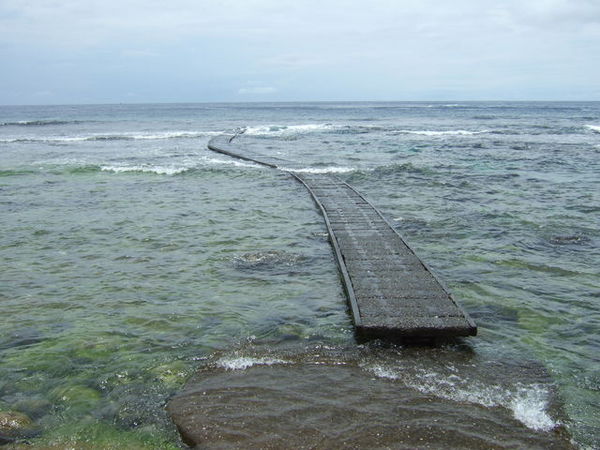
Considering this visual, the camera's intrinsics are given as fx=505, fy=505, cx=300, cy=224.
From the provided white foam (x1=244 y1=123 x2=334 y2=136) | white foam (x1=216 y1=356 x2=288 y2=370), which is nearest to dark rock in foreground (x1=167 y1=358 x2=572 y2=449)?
white foam (x1=216 y1=356 x2=288 y2=370)

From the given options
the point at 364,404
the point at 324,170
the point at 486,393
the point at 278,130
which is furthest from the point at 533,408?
the point at 278,130

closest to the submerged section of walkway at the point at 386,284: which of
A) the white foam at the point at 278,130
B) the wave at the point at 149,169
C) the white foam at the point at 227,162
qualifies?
the wave at the point at 149,169

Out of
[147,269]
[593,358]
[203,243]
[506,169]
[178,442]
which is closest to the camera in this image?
[178,442]

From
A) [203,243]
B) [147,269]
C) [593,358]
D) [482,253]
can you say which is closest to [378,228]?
[482,253]

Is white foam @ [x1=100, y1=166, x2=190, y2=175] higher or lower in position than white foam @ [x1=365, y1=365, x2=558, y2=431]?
higher

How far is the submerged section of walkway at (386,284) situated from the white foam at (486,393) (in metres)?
0.82

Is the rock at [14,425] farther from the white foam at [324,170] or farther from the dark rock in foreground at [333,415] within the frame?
the white foam at [324,170]

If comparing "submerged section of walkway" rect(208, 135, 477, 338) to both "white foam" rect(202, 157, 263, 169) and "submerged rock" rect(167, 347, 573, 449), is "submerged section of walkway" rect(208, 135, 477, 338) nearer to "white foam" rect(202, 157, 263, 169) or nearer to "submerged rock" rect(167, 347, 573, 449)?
"submerged rock" rect(167, 347, 573, 449)

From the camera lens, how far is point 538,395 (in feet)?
18.5

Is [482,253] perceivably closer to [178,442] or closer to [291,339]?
[291,339]

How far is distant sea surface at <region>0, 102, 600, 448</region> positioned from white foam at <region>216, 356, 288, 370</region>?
28 mm

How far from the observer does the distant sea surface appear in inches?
218

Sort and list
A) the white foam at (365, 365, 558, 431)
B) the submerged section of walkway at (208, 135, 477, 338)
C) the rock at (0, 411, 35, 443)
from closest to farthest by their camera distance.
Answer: the rock at (0, 411, 35, 443) → the white foam at (365, 365, 558, 431) → the submerged section of walkway at (208, 135, 477, 338)

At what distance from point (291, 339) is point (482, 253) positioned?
5767 millimetres
